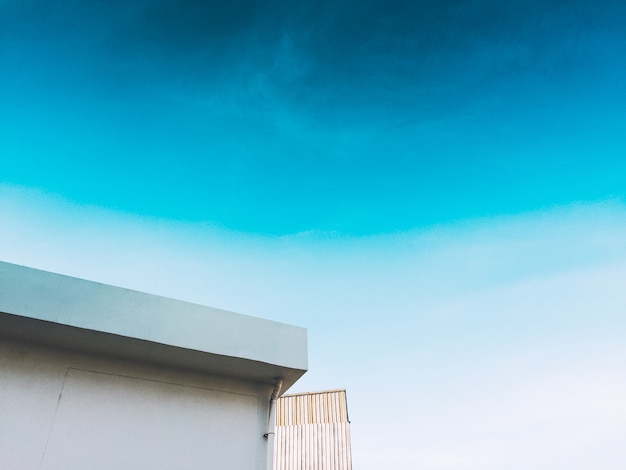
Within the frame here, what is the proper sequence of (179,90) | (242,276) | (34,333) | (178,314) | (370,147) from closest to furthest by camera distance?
(34,333) < (178,314) < (179,90) < (242,276) < (370,147)

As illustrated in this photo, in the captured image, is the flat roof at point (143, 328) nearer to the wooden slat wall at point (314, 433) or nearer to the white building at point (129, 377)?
the white building at point (129, 377)

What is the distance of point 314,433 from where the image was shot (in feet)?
29.9

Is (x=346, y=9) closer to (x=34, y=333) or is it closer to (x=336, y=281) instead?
(x=336, y=281)

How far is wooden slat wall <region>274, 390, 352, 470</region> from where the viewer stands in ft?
28.8

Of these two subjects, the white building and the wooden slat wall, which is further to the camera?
the wooden slat wall

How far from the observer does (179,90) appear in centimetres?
659

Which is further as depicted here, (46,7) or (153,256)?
(153,256)

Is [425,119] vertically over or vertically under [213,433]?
over

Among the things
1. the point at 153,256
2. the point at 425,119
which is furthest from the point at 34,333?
the point at 425,119

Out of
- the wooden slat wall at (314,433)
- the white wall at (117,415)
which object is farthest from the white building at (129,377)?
the wooden slat wall at (314,433)

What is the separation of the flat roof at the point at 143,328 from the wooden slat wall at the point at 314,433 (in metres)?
5.54

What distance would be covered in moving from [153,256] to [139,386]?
3.48 m

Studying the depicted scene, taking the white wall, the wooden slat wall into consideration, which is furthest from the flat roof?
the wooden slat wall

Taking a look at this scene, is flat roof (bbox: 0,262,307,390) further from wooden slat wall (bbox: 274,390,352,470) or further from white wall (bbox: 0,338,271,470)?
wooden slat wall (bbox: 274,390,352,470)
